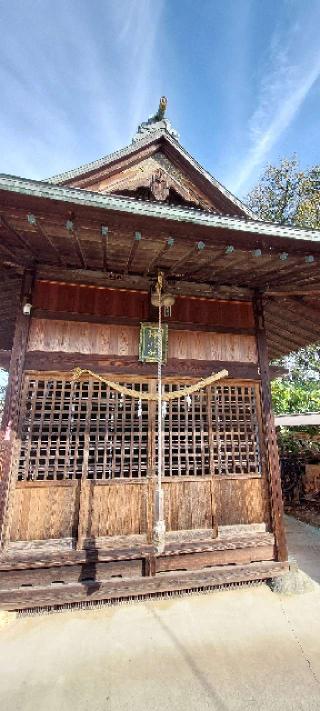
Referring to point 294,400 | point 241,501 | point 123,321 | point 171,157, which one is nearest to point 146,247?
point 123,321

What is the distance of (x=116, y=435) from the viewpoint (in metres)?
5.68

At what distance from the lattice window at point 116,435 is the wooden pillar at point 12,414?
121cm

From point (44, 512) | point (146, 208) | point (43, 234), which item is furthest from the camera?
point (44, 512)

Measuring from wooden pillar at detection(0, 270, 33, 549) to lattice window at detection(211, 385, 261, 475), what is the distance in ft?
11.2

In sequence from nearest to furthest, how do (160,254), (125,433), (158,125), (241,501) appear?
(160,254) → (125,433) → (241,501) → (158,125)

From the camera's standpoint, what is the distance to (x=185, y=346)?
20.2 feet

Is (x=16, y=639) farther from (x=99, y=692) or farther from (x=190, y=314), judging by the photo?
(x=190, y=314)

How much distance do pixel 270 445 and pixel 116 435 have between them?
113 inches

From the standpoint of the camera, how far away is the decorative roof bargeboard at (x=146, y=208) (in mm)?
3945

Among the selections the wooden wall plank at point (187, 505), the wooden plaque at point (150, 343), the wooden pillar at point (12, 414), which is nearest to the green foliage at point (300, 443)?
the wooden wall plank at point (187, 505)

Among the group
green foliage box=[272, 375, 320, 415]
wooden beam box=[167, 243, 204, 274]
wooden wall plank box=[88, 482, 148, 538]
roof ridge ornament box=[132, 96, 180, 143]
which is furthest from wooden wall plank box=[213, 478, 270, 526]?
green foliage box=[272, 375, 320, 415]

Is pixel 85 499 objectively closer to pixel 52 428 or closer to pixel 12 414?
pixel 52 428

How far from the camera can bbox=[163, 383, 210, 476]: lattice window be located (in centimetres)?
581

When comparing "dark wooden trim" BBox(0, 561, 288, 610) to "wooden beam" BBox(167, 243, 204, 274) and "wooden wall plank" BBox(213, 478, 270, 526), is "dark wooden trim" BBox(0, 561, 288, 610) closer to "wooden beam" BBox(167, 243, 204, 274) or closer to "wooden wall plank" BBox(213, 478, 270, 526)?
"wooden wall plank" BBox(213, 478, 270, 526)
